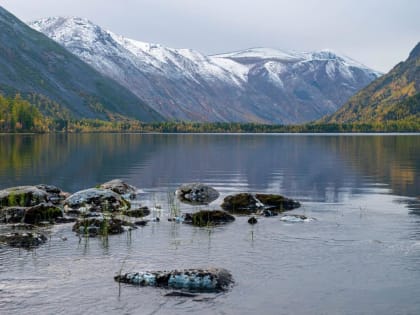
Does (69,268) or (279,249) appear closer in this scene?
(69,268)

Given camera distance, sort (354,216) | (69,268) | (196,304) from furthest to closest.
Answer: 1. (354,216)
2. (69,268)
3. (196,304)

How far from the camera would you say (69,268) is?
27141 millimetres

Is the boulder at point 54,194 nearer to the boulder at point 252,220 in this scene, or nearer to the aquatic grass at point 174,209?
the aquatic grass at point 174,209

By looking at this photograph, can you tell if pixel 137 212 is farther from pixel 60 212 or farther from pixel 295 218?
pixel 295 218

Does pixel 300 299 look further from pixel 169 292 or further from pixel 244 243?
pixel 244 243

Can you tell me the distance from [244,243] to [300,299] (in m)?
10.2

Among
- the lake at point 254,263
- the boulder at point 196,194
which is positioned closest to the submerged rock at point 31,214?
the lake at point 254,263

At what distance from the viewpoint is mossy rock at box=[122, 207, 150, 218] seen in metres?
42.9

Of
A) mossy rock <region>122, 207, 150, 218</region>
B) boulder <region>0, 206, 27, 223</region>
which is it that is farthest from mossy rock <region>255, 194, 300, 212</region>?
boulder <region>0, 206, 27, 223</region>

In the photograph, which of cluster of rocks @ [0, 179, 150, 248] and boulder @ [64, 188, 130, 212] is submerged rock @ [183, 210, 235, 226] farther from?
boulder @ [64, 188, 130, 212]

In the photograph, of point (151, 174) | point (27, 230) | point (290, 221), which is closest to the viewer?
point (27, 230)

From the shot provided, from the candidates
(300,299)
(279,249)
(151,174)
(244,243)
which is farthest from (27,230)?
(151,174)

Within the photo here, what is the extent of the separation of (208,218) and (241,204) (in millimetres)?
8047

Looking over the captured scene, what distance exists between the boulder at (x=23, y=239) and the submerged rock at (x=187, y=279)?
926cm
